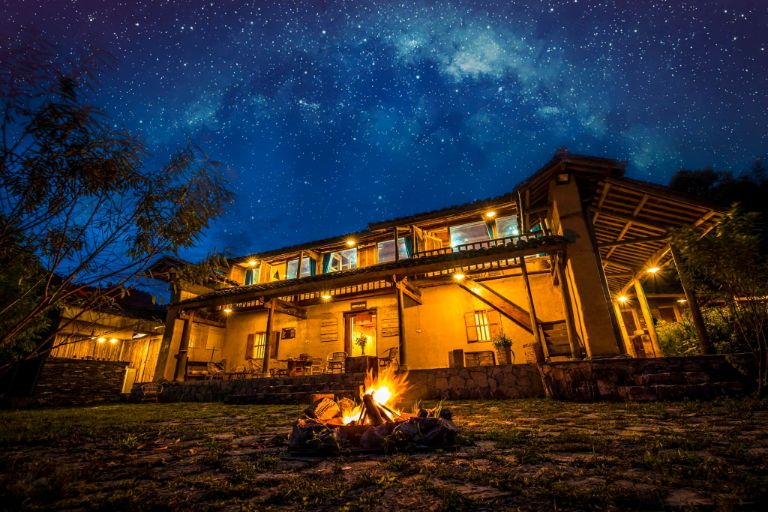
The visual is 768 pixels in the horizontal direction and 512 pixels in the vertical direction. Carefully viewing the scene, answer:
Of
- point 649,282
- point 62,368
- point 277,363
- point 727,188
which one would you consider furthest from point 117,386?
point 727,188

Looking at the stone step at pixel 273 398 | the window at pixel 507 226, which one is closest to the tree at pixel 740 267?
the window at pixel 507 226

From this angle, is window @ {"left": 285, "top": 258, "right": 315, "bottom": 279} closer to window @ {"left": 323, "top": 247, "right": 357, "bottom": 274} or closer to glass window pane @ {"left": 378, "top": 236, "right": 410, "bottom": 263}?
window @ {"left": 323, "top": 247, "right": 357, "bottom": 274}

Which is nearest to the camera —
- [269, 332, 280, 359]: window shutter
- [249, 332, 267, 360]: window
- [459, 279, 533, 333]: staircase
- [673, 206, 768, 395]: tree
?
[673, 206, 768, 395]: tree

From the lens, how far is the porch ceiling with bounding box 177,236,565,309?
10.3m

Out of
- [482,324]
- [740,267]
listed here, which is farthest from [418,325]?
[740,267]

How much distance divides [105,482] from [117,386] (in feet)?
49.4

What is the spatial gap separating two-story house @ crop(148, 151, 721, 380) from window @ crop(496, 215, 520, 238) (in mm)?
59

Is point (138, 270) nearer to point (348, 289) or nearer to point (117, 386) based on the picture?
point (348, 289)

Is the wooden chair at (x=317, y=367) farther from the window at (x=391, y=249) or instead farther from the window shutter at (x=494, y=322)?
the window shutter at (x=494, y=322)

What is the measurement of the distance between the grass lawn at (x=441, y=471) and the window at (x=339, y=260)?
40.6 feet

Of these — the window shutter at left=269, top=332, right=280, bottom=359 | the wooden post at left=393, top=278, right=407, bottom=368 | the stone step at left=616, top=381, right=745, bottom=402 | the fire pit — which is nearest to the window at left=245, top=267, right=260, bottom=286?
the window shutter at left=269, top=332, right=280, bottom=359

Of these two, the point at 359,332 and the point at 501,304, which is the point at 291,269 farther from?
the point at 501,304

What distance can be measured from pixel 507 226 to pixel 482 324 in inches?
171

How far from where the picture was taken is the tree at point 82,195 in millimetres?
2920
